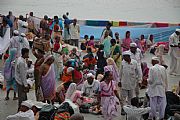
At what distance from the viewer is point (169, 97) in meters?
9.95

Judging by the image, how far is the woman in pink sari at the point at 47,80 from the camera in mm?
9477

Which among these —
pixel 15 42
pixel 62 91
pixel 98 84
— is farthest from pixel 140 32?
pixel 62 91

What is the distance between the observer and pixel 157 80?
9.35 meters

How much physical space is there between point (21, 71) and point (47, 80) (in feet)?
1.76

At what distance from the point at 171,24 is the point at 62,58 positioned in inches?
334

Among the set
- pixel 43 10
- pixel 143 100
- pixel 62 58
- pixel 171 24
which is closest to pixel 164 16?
pixel 171 24

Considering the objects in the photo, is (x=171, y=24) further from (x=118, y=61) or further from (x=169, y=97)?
(x=169, y=97)

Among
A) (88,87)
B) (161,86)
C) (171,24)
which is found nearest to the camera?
(161,86)

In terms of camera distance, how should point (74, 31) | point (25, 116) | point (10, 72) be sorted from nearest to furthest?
point (25, 116), point (10, 72), point (74, 31)

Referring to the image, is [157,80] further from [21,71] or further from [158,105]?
[21,71]

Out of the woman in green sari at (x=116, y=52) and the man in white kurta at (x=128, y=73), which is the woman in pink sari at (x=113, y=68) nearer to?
the man in white kurta at (x=128, y=73)

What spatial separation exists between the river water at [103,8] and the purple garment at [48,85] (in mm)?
11689

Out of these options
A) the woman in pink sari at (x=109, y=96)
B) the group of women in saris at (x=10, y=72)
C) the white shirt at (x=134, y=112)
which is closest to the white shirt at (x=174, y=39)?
the group of women in saris at (x=10, y=72)

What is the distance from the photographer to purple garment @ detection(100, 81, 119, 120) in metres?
9.15
